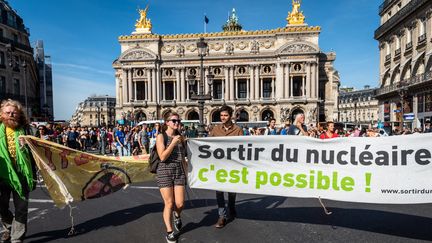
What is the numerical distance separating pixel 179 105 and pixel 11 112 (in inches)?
2023

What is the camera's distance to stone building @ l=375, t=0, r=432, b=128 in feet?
84.3

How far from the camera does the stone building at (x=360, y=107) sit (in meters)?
91.4

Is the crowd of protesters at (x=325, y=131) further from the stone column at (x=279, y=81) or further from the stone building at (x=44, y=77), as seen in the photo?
the stone building at (x=44, y=77)

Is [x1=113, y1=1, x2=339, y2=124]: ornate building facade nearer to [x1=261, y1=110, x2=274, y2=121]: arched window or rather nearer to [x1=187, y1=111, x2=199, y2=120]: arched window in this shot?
[x1=261, y1=110, x2=274, y2=121]: arched window

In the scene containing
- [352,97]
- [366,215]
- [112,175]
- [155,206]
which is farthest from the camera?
[352,97]

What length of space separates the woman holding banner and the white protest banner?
56 centimetres

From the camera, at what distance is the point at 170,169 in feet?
12.8

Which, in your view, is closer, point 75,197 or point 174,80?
point 75,197

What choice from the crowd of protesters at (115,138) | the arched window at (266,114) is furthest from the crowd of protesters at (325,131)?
the arched window at (266,114)

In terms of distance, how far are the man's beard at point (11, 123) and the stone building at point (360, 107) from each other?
92.8 m

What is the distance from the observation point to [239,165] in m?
4.45

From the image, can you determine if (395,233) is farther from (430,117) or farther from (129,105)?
(129,105)

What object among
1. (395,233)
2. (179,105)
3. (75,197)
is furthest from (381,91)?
(75,197)

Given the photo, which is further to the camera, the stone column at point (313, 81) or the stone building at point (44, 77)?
the stone building at point (44, 77)
